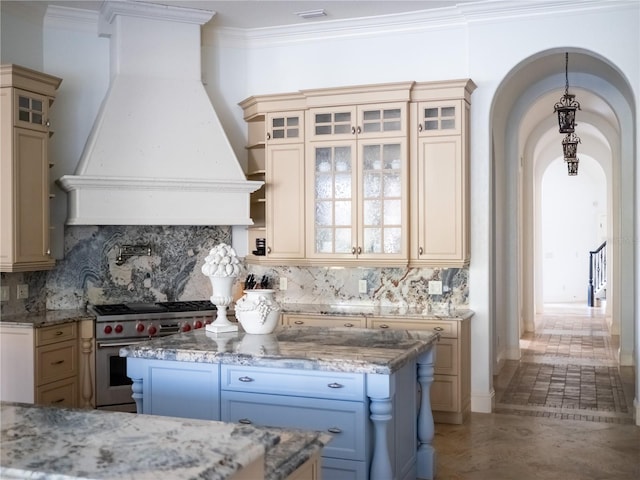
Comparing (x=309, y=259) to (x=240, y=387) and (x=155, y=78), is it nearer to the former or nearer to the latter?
(x=155, y=78)

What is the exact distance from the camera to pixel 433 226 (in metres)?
5.77

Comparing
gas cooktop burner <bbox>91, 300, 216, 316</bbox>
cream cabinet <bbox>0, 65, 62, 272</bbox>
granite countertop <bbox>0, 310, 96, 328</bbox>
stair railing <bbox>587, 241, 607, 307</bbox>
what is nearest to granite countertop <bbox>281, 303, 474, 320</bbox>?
gas cooktop burner <bbox>91, 300, 216, 316</bbox>

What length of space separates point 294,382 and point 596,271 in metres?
13.9

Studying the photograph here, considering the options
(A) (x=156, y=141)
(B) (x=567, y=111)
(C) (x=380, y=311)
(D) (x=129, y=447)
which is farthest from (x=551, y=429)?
(D) (x=129, y=447)

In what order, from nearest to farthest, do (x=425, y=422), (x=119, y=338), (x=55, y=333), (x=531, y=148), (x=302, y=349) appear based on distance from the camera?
(x=302, y=349) < (x=425, y=422) < (x=55, y=333) < (x=119, y=338) < (x=531, y=148)

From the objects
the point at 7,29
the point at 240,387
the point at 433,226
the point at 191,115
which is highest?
the point at 7,29

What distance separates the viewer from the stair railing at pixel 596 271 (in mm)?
15666

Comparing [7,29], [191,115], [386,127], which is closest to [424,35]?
[386,127]

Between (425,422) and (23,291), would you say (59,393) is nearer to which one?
(23,291)

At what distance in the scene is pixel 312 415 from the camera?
11.6ft

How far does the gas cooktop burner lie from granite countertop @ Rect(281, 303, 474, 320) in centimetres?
70

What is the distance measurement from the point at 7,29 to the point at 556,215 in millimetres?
14055

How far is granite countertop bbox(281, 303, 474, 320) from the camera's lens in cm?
557

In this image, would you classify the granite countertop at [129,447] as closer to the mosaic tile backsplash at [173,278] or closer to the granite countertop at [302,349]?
the granite countertop at [302,349]
